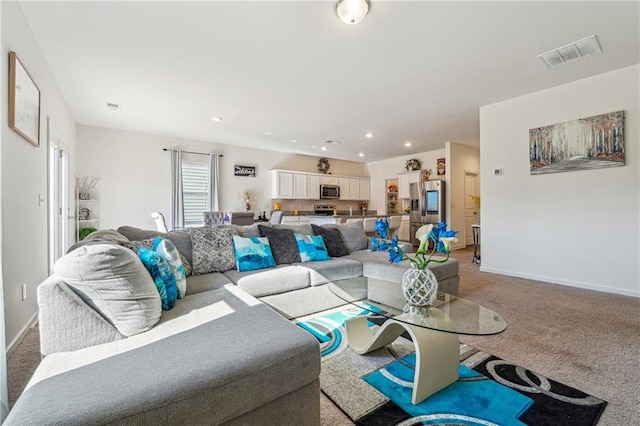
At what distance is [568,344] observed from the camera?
2.08 metres

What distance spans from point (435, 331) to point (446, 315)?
15cm

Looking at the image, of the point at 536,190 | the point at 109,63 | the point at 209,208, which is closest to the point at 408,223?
the point at 536,190

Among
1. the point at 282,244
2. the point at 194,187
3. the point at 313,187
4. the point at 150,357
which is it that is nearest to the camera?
the point at 150,357

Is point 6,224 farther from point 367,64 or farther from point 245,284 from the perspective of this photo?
point 367,64

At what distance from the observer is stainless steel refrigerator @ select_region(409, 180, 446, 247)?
6.55 metres

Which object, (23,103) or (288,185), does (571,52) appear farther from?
(288,185)

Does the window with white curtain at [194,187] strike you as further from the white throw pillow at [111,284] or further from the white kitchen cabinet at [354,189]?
the white throw pillow at [111,284]

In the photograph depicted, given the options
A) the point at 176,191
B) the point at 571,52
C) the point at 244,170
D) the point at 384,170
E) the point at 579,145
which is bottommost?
the point at 176,191

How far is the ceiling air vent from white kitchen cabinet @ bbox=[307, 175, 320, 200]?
5.47 metres

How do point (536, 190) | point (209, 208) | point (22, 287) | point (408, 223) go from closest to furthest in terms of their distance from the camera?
point (22, 287)
point (536, 190)
point (209, 208)
point (408, 223)

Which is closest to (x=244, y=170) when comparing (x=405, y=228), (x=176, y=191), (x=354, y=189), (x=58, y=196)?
(x=176, y=191)

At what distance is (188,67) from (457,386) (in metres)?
3.71

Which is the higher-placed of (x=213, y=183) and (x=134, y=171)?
(x=134, y=171)

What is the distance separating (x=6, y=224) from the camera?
1.94 m
